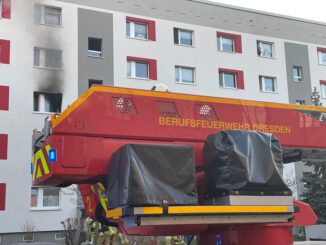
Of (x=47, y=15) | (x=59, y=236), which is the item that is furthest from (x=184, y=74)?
(x=59, y=236)

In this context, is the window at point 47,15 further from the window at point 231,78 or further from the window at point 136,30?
the window at point 231,78

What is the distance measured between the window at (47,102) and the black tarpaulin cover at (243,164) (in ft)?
65.5

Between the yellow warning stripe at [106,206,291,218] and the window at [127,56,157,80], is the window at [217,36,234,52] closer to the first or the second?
the window at [127,56,157,80]

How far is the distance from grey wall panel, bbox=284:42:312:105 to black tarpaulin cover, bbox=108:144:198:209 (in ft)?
89.6

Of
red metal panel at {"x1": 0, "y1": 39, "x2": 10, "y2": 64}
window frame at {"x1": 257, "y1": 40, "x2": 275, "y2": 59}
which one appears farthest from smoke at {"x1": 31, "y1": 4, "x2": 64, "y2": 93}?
window frame at {"x1": 257, "y1": 40, "x2": 275, "y2": 59}

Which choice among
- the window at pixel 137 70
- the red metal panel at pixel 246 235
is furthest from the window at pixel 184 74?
the red metal panel at pixel 246 235

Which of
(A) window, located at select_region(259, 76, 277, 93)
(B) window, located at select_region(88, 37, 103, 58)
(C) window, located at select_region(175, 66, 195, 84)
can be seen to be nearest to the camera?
(B) window, located at select_region(88, 37, 103, 58)

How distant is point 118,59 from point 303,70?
1293 cm

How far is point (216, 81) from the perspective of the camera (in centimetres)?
2823

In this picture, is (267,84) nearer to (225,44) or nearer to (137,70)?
(225,44)

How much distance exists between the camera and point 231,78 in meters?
29.1

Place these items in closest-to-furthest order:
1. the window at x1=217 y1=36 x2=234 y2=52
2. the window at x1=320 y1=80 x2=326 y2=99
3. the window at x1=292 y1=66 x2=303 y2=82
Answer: the window at x1=217 y1=36 x2=234 y2=52
the window at x1=292 y1=66 x2=303 y2=82
the window at x1=320 y1=80 x2=326 y2=99

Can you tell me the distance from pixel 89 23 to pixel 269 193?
22.1 m

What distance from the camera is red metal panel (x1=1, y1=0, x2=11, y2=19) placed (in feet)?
78.0
